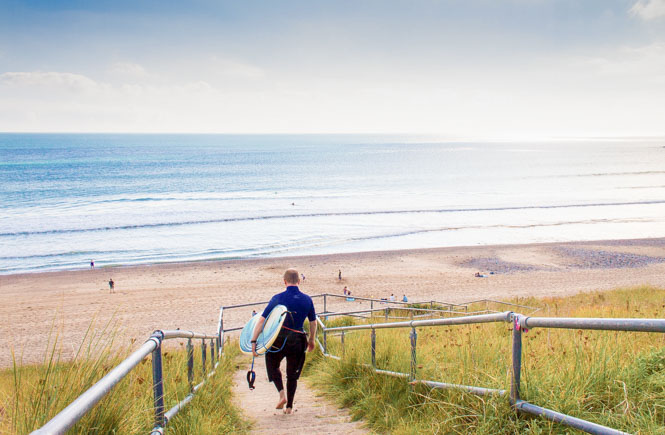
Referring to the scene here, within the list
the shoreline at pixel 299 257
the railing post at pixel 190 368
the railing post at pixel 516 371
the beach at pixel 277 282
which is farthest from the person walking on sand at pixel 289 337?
the shoreline at pixel 299 257

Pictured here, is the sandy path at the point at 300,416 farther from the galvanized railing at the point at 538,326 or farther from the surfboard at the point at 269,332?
the galvanized railing at the point at 538,326

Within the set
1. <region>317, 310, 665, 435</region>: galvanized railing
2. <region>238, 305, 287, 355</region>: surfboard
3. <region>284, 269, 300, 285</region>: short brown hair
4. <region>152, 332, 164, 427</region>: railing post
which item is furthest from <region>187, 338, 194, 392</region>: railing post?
<region>317, 310, 665, 435</region>: galvanized railing

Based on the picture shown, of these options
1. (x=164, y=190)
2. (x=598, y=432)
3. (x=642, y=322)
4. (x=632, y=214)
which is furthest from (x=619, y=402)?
(x=164, y=190)

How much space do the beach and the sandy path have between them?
46.5 feet

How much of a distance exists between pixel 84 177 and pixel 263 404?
283ft

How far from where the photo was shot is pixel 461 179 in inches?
3428

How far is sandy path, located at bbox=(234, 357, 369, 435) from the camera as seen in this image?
14.0 ft

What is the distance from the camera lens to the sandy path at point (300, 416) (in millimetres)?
4262

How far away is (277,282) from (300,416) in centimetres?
2221

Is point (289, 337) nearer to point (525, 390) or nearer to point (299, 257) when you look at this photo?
point (525, 390)

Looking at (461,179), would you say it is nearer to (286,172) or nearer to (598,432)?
(286,172)

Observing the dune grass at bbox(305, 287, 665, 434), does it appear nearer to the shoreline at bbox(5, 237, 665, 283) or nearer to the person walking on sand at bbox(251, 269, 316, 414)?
the person walking on sand at bbox(251, 269, 316, 414)

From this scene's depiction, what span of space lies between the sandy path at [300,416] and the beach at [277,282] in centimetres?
1419

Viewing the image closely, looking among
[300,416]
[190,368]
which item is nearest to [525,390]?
[300,416]
